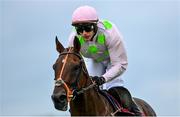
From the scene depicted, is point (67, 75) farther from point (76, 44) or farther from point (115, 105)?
Answer: point (115, 105)

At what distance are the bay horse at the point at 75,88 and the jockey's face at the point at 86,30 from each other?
645 mm

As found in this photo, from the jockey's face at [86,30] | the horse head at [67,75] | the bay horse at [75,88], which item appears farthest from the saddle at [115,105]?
the jockey's face at [86,30]

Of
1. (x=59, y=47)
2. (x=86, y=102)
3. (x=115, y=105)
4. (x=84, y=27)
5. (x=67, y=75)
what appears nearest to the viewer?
(x=67, y=75)

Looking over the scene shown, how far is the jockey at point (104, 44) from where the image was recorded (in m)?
12.0

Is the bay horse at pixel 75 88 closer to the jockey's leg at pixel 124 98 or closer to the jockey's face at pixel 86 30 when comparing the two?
the jockey's leg at pixel 124 98

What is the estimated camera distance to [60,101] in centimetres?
1053

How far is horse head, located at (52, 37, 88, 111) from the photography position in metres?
10.6

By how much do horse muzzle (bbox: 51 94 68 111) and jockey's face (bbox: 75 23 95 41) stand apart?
1.89 meters

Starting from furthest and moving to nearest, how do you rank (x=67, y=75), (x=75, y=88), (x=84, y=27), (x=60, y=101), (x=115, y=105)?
(x=115, y=105), (x=84, y=27), (x=75, y=88), (x=67, y=75), (x=60, y=101)

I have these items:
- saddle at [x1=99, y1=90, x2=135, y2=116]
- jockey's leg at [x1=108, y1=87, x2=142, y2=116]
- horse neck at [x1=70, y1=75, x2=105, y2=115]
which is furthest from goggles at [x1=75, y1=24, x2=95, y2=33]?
jockey's leg at [x1=108, y1=87, x2=142, y2=116]

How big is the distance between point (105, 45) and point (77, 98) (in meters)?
1.67

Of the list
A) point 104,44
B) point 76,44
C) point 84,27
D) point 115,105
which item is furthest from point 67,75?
point 104,44

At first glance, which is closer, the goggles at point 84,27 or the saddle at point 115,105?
the goggles at point 84,27

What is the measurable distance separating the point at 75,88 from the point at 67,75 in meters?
0.29
